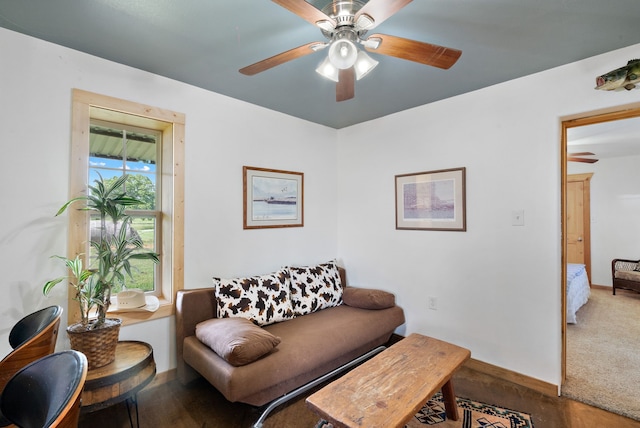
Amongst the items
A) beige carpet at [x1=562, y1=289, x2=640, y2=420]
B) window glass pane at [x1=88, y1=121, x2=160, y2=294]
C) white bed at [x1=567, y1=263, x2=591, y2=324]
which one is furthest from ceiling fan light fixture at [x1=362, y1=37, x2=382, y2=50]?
white bed at [x1=567, y1=263, x2=591, y2=324]

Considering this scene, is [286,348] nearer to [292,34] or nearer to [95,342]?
[95,342]

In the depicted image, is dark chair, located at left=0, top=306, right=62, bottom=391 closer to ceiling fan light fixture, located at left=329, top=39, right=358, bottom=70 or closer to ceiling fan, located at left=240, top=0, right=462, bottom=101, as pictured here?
ceiling fan, located at left=240, top=0, right=462, bottom=101

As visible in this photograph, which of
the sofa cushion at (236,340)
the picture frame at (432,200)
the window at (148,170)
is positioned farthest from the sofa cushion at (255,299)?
the picture frame at (432,200)

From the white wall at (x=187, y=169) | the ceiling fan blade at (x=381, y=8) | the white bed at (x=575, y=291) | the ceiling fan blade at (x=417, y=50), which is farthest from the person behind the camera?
the white bed at (x=575, y=291)

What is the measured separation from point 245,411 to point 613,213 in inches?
250

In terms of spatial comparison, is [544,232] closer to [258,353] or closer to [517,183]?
[517,183]

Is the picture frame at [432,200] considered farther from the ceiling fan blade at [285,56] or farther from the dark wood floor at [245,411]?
the ceiling fan blade at [285,56]

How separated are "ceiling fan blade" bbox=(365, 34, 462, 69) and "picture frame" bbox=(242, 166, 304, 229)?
1780 mm

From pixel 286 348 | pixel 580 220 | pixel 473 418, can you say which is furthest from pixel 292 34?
pixel 580 220

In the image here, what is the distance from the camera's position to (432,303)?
2902 mm

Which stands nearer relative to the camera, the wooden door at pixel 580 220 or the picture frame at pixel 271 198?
the picture frame at pixel 271 198

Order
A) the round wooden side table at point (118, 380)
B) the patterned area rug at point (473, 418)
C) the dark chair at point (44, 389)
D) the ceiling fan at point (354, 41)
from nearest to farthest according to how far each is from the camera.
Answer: the dark chair at point (44, 389) → the ceiling fan at point (354, 41) → the round wooden side table at point (118, 380) → the patterned area rug at point (473, 418)

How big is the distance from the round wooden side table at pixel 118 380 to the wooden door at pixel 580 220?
21.6 ft

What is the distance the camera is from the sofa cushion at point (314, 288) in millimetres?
2885
